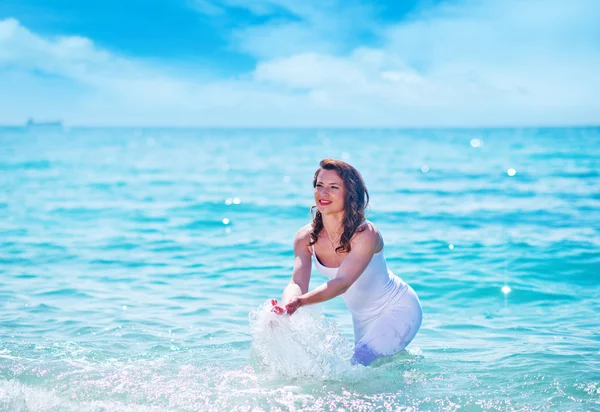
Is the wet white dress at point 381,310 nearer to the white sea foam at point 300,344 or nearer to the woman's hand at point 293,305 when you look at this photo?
the white sea foam at point 300,344

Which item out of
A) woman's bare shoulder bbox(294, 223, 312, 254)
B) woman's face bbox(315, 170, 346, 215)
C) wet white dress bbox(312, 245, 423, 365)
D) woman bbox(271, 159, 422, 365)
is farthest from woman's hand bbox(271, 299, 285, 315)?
woman's face bbox(315, 170, 346, 215)

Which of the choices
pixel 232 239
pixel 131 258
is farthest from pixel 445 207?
pixel 131 258

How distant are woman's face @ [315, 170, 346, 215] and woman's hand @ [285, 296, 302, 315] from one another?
33.4 inches

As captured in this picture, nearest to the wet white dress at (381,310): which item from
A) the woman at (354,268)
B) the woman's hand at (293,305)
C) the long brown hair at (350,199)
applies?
the woman at (354,268)

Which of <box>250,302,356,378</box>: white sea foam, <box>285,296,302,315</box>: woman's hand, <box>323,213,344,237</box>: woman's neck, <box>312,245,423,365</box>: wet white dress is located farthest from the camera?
<box>312,245,423,365</box>: wet white dress

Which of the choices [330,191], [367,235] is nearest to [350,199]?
[330,191]

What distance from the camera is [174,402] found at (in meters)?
5.37

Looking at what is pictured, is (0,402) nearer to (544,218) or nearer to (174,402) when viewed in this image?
(174,402)

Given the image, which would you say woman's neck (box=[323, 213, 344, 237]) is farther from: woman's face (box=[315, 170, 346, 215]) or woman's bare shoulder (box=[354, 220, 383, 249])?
woman's bare shoulder (box=[354, 220, 383, 249])

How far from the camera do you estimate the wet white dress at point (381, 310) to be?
574 cm

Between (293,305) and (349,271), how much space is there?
56 cm

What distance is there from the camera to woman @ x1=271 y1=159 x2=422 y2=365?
541 cm

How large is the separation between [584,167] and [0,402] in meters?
32.5

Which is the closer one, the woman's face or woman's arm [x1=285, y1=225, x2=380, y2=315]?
woman's arm [x1=285, y1=225, x2=380, y2=315]
